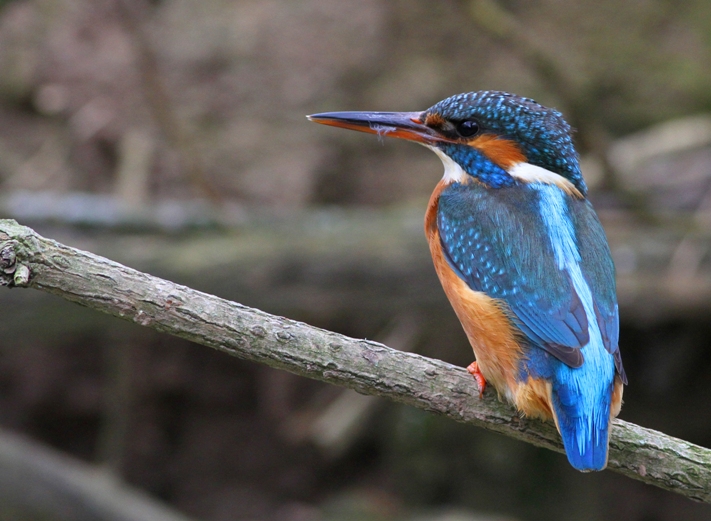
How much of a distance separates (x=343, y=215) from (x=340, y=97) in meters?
1.22

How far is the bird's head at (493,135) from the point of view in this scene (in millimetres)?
2613

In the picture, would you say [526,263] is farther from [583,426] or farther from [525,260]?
[583,426]

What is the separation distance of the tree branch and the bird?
96 mm

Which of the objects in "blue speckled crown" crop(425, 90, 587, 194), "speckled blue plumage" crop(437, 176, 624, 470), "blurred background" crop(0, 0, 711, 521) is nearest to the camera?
"speckled blue plumage" crop(437, 176, 624, 470)

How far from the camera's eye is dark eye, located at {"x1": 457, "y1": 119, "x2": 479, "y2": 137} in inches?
104

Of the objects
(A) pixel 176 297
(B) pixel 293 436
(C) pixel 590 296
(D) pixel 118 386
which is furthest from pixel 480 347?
(B) pixel 293 436

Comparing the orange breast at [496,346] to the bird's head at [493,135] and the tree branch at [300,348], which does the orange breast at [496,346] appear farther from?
the bird's head at [493,135]

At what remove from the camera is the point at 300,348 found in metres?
2.06

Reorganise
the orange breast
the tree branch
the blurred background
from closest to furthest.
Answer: the tree branch < the orange breast < the blurred background

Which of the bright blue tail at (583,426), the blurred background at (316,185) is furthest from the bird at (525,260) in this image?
the blurred background at (316,185)

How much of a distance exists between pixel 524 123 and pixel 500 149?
113mm

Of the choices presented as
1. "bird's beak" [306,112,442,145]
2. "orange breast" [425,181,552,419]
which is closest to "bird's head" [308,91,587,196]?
"bird's beak" [306,112,442,145]

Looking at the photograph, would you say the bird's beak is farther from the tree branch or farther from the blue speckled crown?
the tree branch

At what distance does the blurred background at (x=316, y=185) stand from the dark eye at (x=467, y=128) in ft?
6.06
